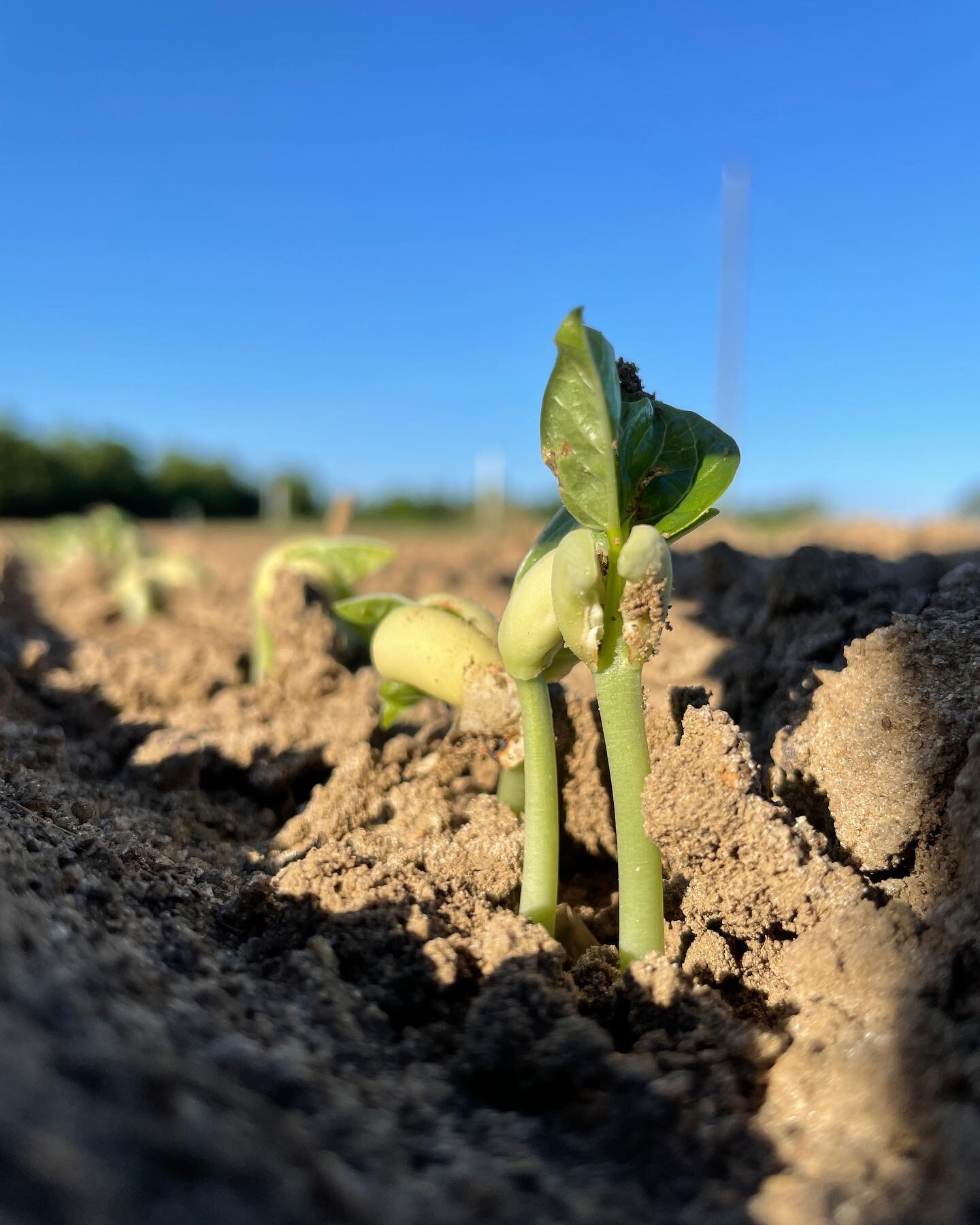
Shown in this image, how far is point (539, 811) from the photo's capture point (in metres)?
1.27

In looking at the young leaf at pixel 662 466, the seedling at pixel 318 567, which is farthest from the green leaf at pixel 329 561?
the young leaf at pixel 662 466

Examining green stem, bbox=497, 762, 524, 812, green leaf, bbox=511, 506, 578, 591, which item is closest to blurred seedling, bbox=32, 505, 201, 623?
green stem, bbox=497, 762, 524, 812

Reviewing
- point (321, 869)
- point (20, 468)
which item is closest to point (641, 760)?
point (321, 869)

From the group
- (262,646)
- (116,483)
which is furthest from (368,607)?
(116,483)

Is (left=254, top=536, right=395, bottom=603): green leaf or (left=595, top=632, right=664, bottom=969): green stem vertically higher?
(left=254, top=536, right=395, bottom=603): green leaf

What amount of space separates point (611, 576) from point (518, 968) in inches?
19.2

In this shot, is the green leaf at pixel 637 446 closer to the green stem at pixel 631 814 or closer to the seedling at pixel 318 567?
the green stem at pixel 631 814

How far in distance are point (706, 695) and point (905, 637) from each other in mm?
319

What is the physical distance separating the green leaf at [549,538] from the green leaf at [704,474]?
0.57ft

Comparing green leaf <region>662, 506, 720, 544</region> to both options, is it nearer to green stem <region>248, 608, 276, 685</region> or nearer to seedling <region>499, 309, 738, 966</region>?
seedling <region>499, 309, 738, 966</region>

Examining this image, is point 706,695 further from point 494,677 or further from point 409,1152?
point 409,1152

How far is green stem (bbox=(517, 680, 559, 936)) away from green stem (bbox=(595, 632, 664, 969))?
109mm

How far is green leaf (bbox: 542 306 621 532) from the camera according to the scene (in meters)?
1.06

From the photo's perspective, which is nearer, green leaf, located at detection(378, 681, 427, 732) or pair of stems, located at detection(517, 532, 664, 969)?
pair of stems, located at detection(517, 532, 664, 969)
